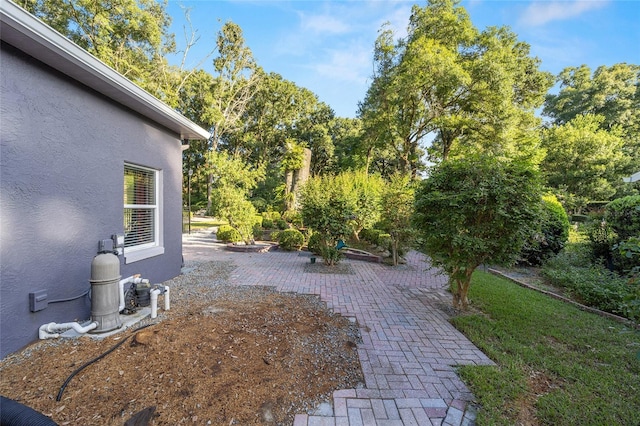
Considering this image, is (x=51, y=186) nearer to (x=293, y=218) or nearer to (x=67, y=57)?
(x=67, y=57)

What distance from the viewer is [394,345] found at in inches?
122

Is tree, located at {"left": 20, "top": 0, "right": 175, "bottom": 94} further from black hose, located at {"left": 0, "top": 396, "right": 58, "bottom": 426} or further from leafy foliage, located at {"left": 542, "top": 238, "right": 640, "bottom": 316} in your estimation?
leafy foliage, located at {"left": 542, "top": 238, "right": 640, "bottom": 316}

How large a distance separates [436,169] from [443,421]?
3403 mm

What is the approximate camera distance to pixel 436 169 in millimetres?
4234

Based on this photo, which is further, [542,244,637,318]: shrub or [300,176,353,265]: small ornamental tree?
[300,176,353,265]: small ornamental tree

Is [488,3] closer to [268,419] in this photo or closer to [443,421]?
[443,421]

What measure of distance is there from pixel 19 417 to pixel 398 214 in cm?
692

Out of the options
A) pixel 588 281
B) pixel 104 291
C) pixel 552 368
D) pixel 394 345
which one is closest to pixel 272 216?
pixel 104 291

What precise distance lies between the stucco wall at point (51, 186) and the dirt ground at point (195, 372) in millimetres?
629

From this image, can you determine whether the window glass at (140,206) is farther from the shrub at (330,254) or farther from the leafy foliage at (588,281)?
the leafy foliage at (588,281)

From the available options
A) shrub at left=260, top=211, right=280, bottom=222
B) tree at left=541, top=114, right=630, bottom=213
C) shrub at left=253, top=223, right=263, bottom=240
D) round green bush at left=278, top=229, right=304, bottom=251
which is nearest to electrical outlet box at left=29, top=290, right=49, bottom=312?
round green bush at left=278, top=229, right=304, bottom=251

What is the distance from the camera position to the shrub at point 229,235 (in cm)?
991

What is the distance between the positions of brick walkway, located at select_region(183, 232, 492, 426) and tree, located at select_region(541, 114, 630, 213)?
16.4 meters

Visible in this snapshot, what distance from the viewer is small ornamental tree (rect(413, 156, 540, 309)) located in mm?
3574
